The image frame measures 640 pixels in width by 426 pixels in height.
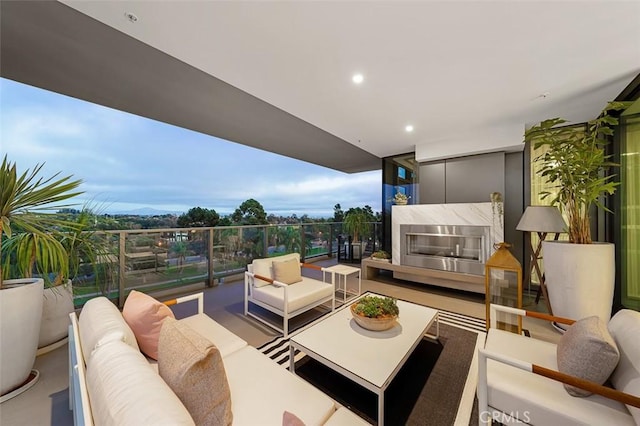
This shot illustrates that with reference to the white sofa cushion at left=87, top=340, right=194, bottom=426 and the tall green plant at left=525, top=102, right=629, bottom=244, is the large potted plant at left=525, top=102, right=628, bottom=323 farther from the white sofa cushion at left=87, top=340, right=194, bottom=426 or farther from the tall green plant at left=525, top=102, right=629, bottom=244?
the white sofa cushion at left=87, top=340, right=194, bottom=426

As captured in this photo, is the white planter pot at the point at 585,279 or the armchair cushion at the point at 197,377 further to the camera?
the white planter pot at the point at 585,279

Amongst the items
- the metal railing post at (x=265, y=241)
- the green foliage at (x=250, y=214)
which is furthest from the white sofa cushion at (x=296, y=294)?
the green foliage at (x=250, y=214)

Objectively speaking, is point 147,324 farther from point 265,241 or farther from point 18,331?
point 265,241

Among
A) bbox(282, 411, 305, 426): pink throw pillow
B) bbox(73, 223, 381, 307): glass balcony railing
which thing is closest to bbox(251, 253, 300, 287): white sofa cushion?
bbox(73, 223, 381, 307): glass balcony railing

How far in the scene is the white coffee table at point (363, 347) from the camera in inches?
56.9

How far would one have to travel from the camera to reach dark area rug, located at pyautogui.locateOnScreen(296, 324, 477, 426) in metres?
1.57

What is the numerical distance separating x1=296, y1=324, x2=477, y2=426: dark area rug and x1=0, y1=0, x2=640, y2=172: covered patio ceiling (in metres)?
2.82

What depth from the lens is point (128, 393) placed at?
73cm

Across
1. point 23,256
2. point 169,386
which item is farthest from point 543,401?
point 23,256

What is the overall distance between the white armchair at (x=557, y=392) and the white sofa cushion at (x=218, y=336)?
158 cm

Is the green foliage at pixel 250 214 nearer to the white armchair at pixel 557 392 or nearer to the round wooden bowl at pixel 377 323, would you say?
the round wooden bowl at pixel 377 323

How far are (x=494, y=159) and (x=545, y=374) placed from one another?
12.4 feet

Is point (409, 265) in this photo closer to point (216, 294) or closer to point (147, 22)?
point (216, 294)

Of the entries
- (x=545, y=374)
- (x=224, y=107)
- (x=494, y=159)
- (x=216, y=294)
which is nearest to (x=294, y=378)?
(x=545, y=374)
